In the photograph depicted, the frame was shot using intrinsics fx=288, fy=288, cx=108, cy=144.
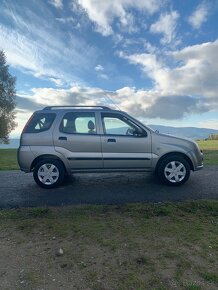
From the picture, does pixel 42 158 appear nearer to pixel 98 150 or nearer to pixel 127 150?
pixel 98 150

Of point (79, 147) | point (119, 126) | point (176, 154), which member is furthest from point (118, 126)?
point (176, 154)

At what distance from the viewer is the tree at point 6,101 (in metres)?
37.4

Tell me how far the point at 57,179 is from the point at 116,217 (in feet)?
8.10

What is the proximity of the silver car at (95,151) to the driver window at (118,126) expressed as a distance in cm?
3

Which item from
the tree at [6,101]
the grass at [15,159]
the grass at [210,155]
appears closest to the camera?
the grass at [15,159]

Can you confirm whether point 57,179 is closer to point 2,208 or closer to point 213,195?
point 2,208

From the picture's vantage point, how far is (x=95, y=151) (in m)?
7.27

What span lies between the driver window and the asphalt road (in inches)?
54.5

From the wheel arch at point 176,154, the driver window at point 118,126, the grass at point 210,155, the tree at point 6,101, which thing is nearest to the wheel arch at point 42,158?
the driver window at point 118,126

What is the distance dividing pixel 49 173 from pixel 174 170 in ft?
10.3

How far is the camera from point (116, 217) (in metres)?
5.25

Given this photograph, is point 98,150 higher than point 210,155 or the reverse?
higher

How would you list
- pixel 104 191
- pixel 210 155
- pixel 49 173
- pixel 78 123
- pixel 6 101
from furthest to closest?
1. pixel 6 101
2. pixel 210 155
3. pixel 78 123
4. pixel 49 173
5. pixel 104 191

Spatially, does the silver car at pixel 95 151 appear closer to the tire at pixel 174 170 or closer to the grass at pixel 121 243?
the tire at pixel 174 170
